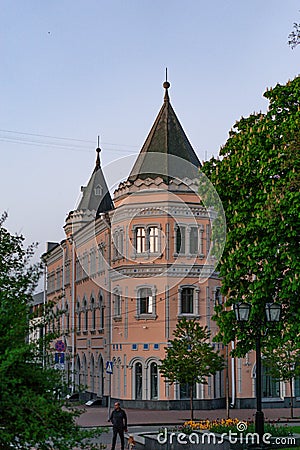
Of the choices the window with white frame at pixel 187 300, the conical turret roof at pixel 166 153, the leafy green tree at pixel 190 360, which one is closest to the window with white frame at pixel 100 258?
the conical turret roof at pixel 166 153

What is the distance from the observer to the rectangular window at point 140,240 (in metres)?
39.7

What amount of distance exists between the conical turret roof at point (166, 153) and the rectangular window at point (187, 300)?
237 inches

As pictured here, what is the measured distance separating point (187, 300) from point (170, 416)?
718cm

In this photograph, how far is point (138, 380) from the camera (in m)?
38.8

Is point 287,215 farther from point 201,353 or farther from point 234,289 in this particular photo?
point 201,353

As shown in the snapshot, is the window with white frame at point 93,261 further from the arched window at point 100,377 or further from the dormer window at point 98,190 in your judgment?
the dormer window at point 98,190

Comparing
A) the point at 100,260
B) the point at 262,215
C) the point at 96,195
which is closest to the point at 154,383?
the point at 100,260

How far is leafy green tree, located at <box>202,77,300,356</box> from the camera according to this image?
63.1ft

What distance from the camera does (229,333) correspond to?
72.7 feet

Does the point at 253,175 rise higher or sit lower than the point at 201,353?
higher

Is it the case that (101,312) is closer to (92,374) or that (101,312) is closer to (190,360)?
(92,374)

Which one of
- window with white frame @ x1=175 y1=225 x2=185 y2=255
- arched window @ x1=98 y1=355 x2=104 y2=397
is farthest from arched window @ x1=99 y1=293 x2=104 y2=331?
window with white frame @ x1=175 y1=225 x2=185 y2=255

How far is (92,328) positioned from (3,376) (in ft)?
130

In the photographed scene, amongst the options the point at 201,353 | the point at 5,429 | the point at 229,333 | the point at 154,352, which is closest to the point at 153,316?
the point at 154,352
